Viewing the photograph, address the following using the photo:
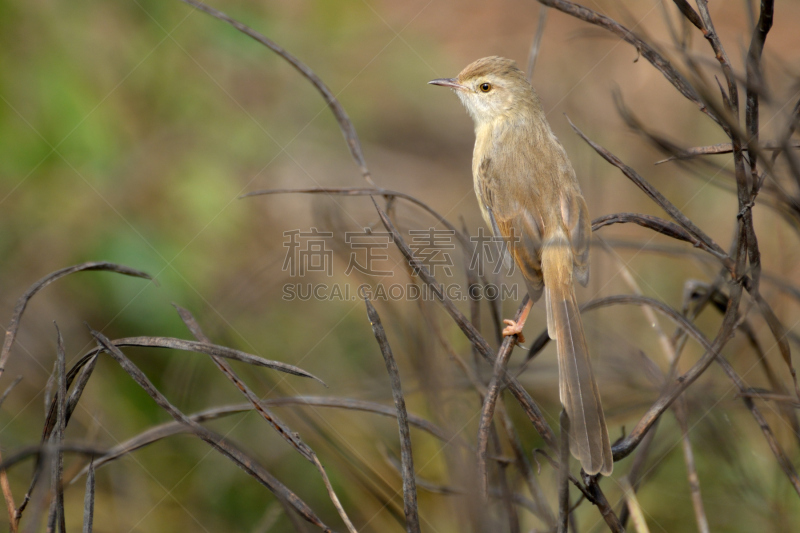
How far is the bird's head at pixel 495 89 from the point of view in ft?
13.0

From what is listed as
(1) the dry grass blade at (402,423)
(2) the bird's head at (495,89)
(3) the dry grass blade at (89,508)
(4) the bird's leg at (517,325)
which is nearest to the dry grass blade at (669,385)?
(1) the dry grass blade at (402,423)

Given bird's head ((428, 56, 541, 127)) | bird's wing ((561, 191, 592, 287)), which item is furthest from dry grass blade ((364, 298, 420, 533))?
bird's head ((428, 56, 541, 127))

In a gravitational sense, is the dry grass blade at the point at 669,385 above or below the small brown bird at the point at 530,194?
below

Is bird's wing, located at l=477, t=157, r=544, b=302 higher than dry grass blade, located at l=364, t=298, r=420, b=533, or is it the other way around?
bird's wing, located at l=477, t=157, r=544, b=302

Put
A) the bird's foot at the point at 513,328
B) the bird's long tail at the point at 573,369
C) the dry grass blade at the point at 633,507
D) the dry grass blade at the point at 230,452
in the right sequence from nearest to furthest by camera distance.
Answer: the dry grass blade at the point at 230,452, the dry grass blade at the point at 633,507, the bird's long tail at the point at 573,369, the bird's foot at the point at 513,328

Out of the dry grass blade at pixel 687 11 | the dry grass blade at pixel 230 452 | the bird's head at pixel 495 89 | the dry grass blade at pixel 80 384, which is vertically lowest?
the dry grass blade at pixel 230 452

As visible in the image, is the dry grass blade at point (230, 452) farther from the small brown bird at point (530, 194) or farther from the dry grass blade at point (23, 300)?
the small brown bird at point (530, 194)

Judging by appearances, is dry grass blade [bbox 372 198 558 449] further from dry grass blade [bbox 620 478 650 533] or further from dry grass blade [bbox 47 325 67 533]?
dry grass blade [bbox 47 325 67 533]

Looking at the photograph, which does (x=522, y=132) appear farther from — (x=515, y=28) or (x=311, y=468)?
(x=515, y=28)

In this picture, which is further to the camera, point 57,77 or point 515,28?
point 515,28

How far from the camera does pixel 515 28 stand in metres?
7.07

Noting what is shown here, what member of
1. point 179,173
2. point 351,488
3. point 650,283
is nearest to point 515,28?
point 650,283

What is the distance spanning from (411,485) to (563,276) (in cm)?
213

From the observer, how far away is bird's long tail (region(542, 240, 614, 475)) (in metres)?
1.65
